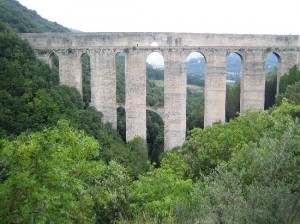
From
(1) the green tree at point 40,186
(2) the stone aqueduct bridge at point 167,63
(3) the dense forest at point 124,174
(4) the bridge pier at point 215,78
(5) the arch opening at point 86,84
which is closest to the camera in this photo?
(1) the green tree at point 40,186

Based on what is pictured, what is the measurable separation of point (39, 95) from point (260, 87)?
45.2 feet

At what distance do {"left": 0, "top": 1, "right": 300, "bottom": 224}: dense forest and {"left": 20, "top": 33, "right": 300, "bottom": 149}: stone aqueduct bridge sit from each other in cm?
432

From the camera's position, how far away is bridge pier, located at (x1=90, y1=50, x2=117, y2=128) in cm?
2670

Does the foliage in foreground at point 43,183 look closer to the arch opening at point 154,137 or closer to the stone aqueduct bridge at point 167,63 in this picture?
the stone aqueduct bridge at point 167,63

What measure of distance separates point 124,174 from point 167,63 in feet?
44.6

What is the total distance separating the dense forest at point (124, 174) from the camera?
25.9ft

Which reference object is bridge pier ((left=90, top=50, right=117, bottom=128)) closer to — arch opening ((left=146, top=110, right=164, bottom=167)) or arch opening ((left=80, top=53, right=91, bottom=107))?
arch opening ((left=80, top=53, right=91, bottom=107))

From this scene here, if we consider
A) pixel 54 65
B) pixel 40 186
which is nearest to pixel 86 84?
pixel 54 65

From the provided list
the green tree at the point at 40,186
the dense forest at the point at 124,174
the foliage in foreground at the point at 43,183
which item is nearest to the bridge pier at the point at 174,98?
the dense forest at the point at 124,174

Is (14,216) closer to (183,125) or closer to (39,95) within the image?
(39,95)

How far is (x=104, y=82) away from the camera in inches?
1056

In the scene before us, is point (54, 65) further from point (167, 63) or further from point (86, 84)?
point (167, 63)

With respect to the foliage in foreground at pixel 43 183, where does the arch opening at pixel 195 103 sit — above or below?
below

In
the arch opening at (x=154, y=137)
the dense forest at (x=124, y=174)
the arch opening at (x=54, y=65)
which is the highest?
the arch opening at (x=54, y=65)
